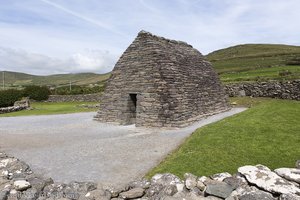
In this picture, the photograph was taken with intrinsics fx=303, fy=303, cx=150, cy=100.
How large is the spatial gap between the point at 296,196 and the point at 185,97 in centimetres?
1257

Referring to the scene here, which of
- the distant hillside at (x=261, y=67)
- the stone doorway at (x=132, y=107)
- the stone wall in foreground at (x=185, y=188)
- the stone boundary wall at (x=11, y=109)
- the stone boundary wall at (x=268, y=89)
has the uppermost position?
the distant hillside at (x=261, y=67)

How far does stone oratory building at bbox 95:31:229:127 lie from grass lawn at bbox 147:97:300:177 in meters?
2.93

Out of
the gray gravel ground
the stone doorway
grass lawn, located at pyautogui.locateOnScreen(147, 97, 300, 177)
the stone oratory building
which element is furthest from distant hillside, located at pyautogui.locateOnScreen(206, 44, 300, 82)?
the gray gravel ground

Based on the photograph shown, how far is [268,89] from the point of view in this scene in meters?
29.3

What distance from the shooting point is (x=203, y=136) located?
13.1 meters

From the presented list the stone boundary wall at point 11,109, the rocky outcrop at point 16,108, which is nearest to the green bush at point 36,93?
the rocky outcrop at point 16,108

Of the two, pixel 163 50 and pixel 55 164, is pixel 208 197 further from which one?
pixel 163 50

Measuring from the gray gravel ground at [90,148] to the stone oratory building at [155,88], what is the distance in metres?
0.90

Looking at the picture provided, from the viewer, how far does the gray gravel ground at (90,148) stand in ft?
30.8

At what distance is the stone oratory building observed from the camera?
17.1 metres

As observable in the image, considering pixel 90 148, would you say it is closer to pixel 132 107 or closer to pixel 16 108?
pixel 132 107

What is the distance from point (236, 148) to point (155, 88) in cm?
718

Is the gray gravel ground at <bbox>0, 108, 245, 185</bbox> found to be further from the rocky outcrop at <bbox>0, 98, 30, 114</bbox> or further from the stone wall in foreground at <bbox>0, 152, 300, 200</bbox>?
the rocky outcrop at <bbox>0, 98, 30, 114</bbox>

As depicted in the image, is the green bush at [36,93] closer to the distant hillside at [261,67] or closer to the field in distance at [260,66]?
the field in distance at [260,66]
